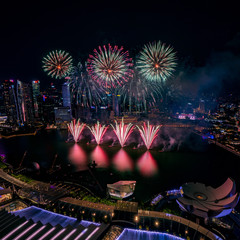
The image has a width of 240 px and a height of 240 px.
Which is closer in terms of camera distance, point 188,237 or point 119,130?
point 188,237

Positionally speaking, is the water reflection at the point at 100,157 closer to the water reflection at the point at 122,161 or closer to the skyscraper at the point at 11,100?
the water reflection at the point at 122,161

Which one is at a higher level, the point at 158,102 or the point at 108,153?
the point at 158,102

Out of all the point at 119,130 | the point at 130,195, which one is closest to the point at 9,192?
the point at 130,195

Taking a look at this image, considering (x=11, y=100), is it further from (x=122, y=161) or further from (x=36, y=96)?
(x=122, y=161)

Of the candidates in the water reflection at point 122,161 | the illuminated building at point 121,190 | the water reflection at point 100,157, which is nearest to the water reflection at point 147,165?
the water reflection at point 122,161

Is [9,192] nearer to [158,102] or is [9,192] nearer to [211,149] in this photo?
[211,149]

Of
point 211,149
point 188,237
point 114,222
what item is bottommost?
point 211,149
